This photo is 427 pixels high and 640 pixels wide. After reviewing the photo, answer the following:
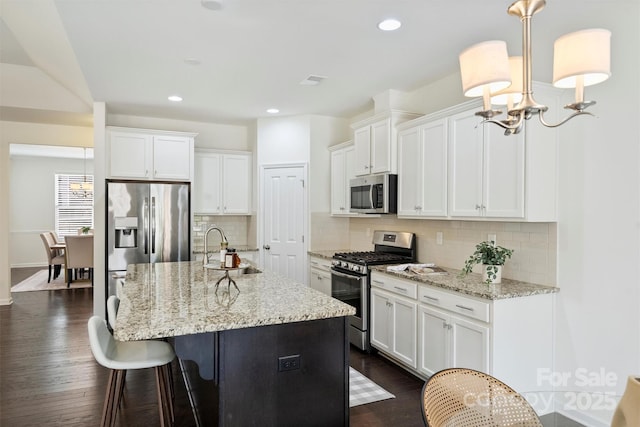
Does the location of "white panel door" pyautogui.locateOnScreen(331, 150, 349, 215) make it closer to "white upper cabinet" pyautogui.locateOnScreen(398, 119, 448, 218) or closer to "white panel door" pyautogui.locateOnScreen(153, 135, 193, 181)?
"white upper cabinet" pyautogui.locateOnScreen(398, 119, 448, 218)

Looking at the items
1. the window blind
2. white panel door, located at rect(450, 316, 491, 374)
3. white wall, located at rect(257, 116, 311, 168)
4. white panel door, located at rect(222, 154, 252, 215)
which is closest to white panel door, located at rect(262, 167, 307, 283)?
white wall, located at rect(257, 116, 311, 168)

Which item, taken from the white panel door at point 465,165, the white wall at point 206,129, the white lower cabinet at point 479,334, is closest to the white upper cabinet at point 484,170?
the white panel door at point 465,165

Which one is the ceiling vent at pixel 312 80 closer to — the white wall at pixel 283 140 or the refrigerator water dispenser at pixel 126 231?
the white wall at pixel 283 140

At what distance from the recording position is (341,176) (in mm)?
5387

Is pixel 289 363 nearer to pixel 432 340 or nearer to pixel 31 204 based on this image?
pixel 432 340

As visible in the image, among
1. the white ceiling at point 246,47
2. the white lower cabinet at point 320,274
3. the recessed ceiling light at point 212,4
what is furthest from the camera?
the white lower cabinet at point 320,274

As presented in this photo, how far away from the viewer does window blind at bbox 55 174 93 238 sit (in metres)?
10.5

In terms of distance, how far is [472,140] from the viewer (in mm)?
3225

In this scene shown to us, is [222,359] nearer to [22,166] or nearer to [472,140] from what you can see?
[472,140]

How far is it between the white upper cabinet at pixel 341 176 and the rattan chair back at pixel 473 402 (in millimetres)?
3543

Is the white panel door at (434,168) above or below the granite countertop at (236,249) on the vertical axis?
above

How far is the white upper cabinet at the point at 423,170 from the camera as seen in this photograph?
3547 millimetres

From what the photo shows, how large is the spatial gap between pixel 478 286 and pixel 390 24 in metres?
1.95

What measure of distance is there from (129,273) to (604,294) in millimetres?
3588
